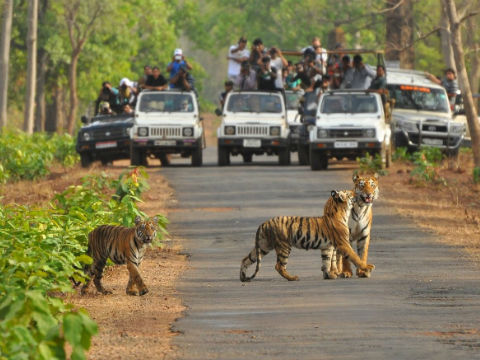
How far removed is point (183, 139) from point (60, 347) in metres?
27.0

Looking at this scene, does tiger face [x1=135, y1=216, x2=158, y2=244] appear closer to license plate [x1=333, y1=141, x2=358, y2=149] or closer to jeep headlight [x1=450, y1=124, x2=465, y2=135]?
license plate [x1=333, y1=141, x2=358, y2=149]

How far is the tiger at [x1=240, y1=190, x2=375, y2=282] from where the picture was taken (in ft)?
50.5

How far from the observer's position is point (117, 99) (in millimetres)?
39438

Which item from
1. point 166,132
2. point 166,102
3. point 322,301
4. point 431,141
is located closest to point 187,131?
point 166,132

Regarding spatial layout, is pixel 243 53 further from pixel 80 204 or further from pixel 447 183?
pixel 80 204

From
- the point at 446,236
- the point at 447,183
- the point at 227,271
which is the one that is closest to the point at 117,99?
the point at 447,183

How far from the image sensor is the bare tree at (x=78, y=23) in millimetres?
63928

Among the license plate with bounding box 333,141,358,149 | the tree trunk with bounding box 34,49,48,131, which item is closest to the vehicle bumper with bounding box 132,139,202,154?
the license plate with bounding box 333,141,358,149

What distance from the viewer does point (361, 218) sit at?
15.8 metres

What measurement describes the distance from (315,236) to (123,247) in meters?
2.19

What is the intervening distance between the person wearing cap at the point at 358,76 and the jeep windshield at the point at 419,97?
2.72 meters

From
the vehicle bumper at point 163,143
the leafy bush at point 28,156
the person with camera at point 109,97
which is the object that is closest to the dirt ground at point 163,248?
the leafy bush at point 28,156

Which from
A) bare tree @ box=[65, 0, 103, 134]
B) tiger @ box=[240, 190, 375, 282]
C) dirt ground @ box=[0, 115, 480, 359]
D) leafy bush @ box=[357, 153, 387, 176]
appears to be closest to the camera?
dirt ground @ box=[0, 115, 480, 359]

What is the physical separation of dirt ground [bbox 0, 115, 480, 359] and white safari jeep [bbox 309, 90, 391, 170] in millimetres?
891
